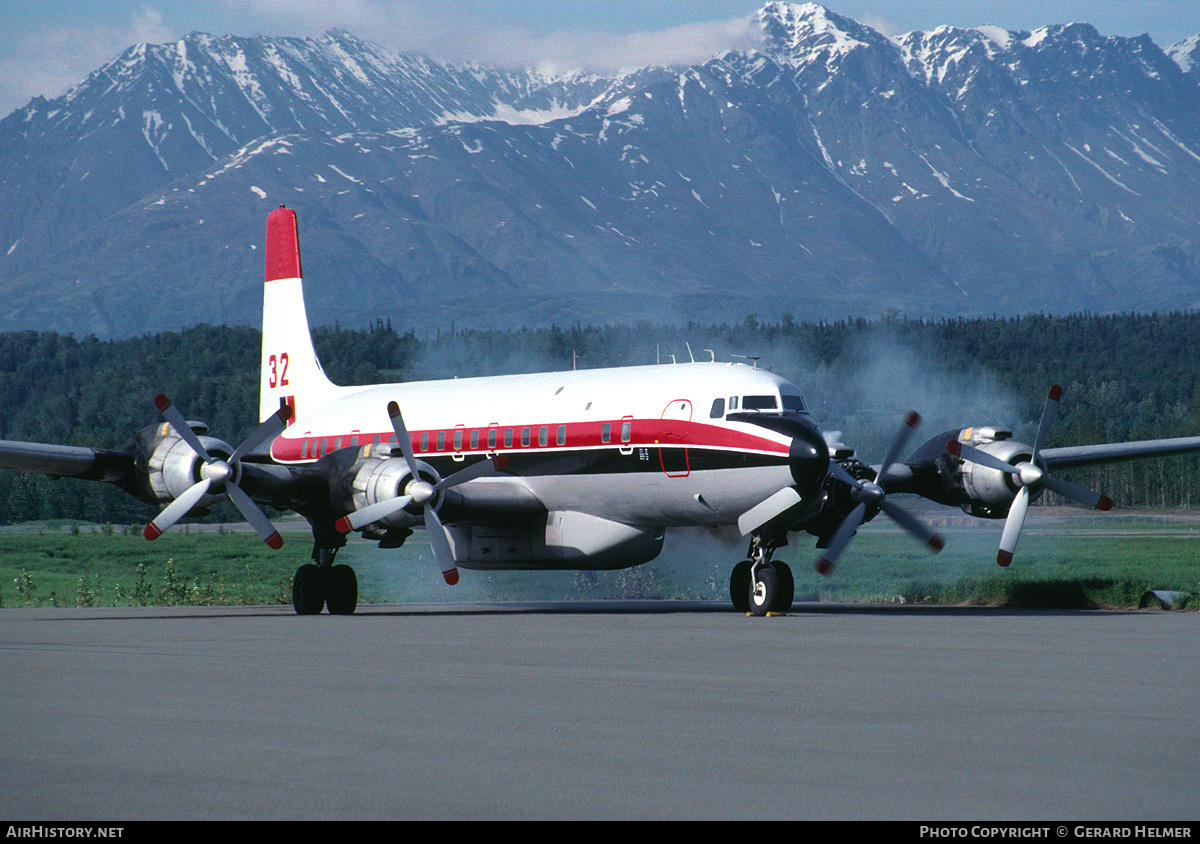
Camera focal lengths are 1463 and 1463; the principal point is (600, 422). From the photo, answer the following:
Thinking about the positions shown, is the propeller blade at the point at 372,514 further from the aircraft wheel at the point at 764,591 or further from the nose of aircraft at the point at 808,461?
the nose of aircraft at the point at 808,461

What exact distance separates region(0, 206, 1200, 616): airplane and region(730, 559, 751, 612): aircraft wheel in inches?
1.4

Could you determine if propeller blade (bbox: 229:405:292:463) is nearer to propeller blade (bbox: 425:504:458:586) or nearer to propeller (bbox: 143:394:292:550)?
propeller (bbox: 143:394:292:550)

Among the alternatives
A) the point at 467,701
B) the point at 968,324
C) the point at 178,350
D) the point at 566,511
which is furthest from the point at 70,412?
the point at 467,701

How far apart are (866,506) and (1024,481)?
3.12 m

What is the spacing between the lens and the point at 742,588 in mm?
26859

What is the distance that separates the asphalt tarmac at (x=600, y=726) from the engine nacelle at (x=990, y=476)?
6.98m

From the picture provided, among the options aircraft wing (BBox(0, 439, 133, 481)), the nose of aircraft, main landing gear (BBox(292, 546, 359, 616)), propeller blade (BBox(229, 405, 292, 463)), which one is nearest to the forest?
main landing gear (BBox(292, 546, 359, 616))

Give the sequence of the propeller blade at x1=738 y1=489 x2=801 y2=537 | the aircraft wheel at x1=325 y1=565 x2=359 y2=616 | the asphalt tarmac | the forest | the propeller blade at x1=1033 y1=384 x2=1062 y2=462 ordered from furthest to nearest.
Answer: the forest → the aircraft wheel at x1=325 y1=565 x2=359 y2=616 → the propeller blade at x1=1033 y1=384 x2=1062 y2=462 → the propeller blade at x1=738 y1=489 x2=801 y2=537 → the asphalt tarmac

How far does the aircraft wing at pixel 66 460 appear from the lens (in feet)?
78.7

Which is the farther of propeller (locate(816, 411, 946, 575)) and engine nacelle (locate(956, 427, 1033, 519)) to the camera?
engine nacelle (locate(956, 427, 1033, 519))

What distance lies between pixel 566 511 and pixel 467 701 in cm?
1446

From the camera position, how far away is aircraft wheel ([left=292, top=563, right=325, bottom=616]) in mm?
26859

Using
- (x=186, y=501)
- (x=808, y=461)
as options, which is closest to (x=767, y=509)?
(x=808, y=461)

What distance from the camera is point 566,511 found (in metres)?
27.0
